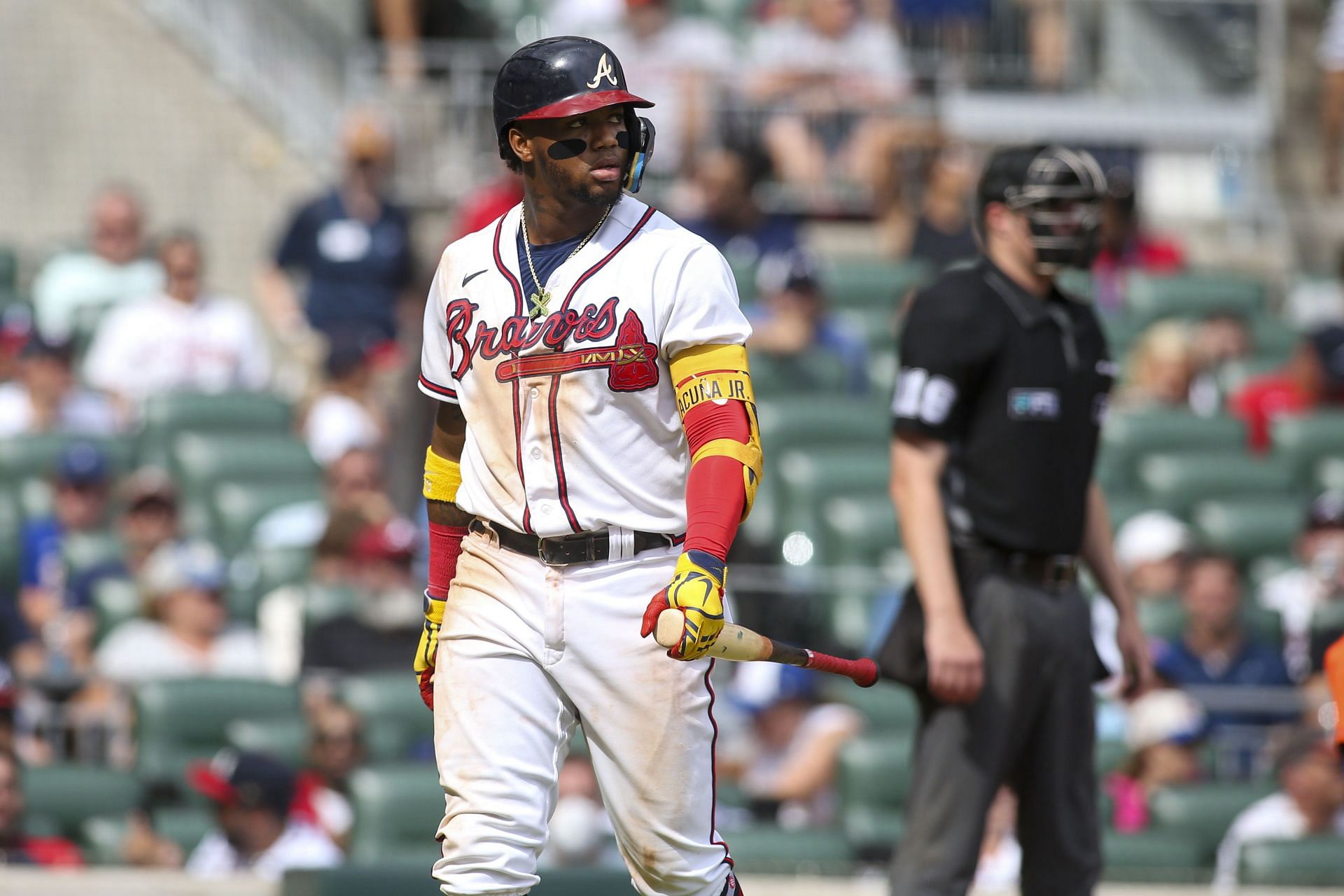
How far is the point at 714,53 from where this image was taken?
Result: 11008mm

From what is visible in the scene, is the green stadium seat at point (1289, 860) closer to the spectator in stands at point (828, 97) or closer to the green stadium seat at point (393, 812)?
the green stadium seat at point (393, 812)

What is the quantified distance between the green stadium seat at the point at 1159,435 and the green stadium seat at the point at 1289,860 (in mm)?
2902

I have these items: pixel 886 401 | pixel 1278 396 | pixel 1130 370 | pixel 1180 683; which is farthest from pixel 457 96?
pixel 1180 683

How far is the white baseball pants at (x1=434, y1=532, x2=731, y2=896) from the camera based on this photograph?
358 centimetres

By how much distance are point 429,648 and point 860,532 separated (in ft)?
14.2

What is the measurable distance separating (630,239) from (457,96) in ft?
24.2

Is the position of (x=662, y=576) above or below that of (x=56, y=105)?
below

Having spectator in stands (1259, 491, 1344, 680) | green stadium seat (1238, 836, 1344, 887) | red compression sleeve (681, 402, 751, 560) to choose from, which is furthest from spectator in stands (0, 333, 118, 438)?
red compression sleeve (681, 402, 751, 560)

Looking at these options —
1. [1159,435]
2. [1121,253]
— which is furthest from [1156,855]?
[1121,253]

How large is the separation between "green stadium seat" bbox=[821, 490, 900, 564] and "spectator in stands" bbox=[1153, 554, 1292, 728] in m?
1.19

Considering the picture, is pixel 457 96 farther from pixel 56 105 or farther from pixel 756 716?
pixel 756 716

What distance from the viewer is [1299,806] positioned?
6621mm

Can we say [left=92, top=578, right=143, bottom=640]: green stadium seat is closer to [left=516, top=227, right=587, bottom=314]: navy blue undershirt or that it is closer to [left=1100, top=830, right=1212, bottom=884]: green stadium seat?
[left=1100, top=830, right=1212, bottom=884]: green stadium seat

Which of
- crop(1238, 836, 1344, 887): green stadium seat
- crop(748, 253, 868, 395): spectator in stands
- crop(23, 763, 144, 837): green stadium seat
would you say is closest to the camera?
crop(1238, 836, 1344, 887): green stadium seat
